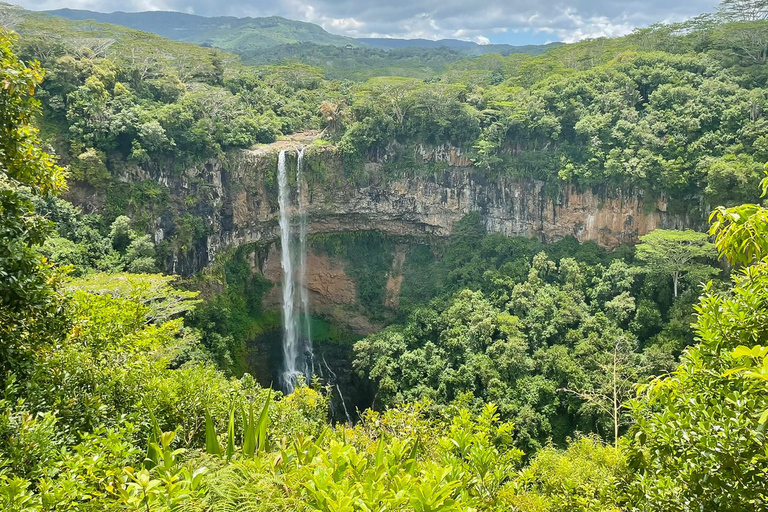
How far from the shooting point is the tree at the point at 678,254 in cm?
1549

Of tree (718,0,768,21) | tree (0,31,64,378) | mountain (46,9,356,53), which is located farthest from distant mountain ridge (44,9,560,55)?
tree (0,31,64,378)

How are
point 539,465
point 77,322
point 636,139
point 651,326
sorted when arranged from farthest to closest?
point 636,139 < point 651,326 < point 539,465 < point 77,322

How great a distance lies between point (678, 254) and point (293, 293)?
17362 mm

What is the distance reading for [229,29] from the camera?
99.6m

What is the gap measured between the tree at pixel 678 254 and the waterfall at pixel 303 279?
15.2 m

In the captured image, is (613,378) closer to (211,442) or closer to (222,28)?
(211,442)

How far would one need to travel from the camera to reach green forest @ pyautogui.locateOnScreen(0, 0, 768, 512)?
99.9 inches

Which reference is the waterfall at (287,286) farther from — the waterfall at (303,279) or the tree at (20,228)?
the tree at (20,228)

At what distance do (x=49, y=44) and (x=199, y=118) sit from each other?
6.55 meters

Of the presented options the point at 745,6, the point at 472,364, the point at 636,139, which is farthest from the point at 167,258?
the point at 745,6

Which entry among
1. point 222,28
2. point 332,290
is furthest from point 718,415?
point 222,28

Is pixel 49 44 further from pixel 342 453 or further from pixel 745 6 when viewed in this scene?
→ pixel 745 6

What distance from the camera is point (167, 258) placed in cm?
1989

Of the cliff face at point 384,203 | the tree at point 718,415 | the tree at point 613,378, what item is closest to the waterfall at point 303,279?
the cliff face at point 384,203
